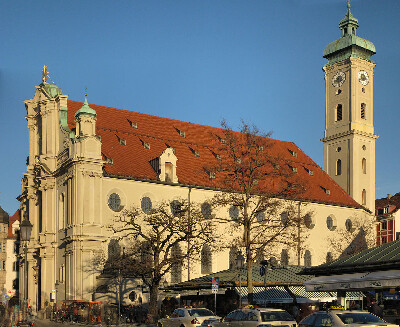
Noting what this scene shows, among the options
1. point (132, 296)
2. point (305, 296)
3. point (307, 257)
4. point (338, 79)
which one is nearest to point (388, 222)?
point (338, 79)

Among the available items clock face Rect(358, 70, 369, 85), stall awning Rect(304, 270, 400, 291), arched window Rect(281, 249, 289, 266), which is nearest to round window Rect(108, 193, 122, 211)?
arched window Rect(281, 249, 289, 266)

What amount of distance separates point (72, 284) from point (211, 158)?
66.9 ft

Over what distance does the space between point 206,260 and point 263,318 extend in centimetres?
3980

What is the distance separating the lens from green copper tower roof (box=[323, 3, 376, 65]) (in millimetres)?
81500

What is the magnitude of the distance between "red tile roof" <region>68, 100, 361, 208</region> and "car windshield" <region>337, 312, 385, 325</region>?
1551 inches

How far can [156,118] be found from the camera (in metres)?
72.1

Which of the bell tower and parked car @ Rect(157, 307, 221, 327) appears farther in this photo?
the bell tower

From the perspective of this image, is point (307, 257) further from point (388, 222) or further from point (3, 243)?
point (3, 243)

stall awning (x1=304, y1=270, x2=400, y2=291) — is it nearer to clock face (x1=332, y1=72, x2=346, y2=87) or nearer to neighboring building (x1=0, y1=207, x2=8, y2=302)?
clock face (x1=332, y1=72, x2=346, y2=87)

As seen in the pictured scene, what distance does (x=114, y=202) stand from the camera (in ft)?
200

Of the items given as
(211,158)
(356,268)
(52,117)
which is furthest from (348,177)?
(356,268)

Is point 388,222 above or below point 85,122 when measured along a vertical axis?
below

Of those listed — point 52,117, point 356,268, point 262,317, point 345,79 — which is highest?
point 345,79

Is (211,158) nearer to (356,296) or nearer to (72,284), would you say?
(72,284)
